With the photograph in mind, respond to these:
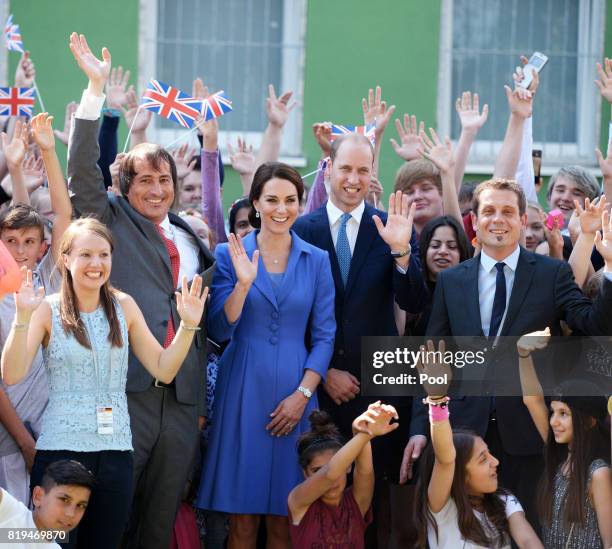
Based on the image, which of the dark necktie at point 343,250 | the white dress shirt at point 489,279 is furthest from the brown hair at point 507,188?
the dark necktie at point 343,250

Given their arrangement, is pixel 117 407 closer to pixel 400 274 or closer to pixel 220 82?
pixel 400 274

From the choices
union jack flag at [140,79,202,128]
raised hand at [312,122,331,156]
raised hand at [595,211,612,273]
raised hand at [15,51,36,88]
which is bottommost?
raised hand at [595,211,612,273]

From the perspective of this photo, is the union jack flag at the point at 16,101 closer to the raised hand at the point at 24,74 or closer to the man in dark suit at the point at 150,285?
the raised hand at the point at 24,74

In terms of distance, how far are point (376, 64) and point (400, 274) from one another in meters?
5.47

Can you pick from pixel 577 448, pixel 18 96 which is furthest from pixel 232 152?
pixel 577 448

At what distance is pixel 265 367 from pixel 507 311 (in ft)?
3.52

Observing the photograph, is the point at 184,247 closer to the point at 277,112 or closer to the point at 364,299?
the point at 364,299

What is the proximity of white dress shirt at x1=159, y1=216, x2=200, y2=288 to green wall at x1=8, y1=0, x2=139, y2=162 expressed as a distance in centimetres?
512

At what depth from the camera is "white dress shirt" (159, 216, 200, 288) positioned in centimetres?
566

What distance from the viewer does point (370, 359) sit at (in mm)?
5867

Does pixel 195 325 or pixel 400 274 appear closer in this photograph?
pixel 195 325

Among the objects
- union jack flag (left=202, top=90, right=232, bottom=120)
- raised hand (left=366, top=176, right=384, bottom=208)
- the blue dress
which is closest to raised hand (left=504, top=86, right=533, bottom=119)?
raised hand (left=366, top=176, right=384, bottom=208)

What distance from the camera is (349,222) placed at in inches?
238

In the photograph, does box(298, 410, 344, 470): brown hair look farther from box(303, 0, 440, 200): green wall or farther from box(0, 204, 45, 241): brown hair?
box(303, 0, 440, 200): green wall
